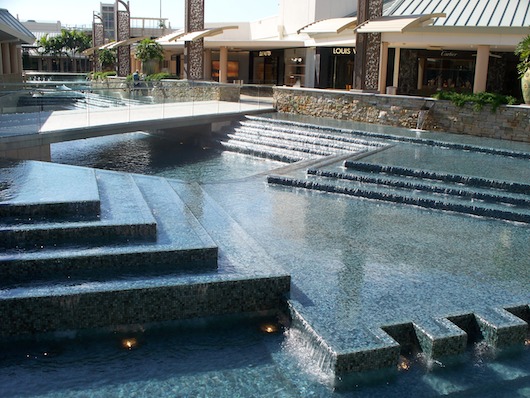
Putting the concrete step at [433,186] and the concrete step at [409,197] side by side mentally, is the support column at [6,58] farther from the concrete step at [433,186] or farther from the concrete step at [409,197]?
the concrete step at [433,186]

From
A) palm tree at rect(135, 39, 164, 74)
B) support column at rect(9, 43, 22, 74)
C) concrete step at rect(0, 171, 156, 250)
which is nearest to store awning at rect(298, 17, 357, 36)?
concrete step at rect(0, 171, 156, 250)

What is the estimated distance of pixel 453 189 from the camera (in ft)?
39.5

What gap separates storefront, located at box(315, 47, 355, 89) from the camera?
33.1 metres

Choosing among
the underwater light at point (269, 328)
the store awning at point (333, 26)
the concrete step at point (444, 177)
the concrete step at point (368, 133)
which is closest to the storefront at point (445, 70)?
the store awning at point (333, 26)

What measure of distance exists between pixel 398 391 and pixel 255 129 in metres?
15.8

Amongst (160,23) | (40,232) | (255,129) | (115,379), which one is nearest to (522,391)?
(115,379)

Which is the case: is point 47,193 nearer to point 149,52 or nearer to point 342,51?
point 342,51

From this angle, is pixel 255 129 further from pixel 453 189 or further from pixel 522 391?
pixel 522 391

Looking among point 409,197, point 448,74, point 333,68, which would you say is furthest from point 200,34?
point 409,197

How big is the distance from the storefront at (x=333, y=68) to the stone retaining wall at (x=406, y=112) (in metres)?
9.79

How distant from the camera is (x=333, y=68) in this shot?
33.6m

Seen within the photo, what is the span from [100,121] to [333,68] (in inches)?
767

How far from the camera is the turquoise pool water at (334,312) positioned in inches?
215

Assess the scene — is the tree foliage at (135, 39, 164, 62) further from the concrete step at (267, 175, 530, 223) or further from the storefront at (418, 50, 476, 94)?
the concrete step at (267, 175, 530, 223)
